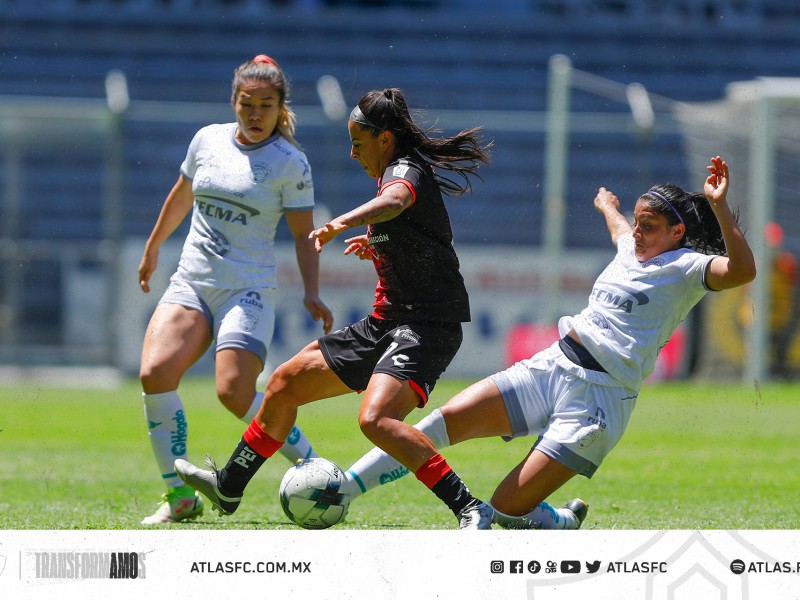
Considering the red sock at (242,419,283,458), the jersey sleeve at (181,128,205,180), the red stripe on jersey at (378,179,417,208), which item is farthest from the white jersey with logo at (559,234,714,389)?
the jersey sleeve at (181,128,205,180)

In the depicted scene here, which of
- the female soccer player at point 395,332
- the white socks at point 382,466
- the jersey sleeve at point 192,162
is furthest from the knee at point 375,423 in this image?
the jersey sleeve at point 192,162

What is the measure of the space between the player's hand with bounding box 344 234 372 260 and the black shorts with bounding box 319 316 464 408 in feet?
0.86

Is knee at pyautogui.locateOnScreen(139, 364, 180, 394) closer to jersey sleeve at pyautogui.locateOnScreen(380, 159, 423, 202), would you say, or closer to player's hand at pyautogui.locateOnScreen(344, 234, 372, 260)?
player's hand at pyautogui.locateOnScreen(344, 234, 372, 260)

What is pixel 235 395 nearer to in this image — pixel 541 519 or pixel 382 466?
pixel 382 466

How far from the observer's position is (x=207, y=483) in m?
4.93

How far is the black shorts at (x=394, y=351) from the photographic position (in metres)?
4.69

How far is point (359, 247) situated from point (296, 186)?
2.89ft

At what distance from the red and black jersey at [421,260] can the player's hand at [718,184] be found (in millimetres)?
1022

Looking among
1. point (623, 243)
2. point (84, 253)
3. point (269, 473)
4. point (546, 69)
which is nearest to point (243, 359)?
point (623, 243)

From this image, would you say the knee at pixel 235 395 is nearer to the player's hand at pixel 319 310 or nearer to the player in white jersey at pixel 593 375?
the player's hand at pixel 319 310

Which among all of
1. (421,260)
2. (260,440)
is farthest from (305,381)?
(421,260)

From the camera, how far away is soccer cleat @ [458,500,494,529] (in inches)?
174

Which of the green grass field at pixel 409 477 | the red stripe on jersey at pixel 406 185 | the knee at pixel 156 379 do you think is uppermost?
the red stripe on jersey at pixel 406 185

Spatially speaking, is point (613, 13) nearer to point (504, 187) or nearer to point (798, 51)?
point (798, 51)
